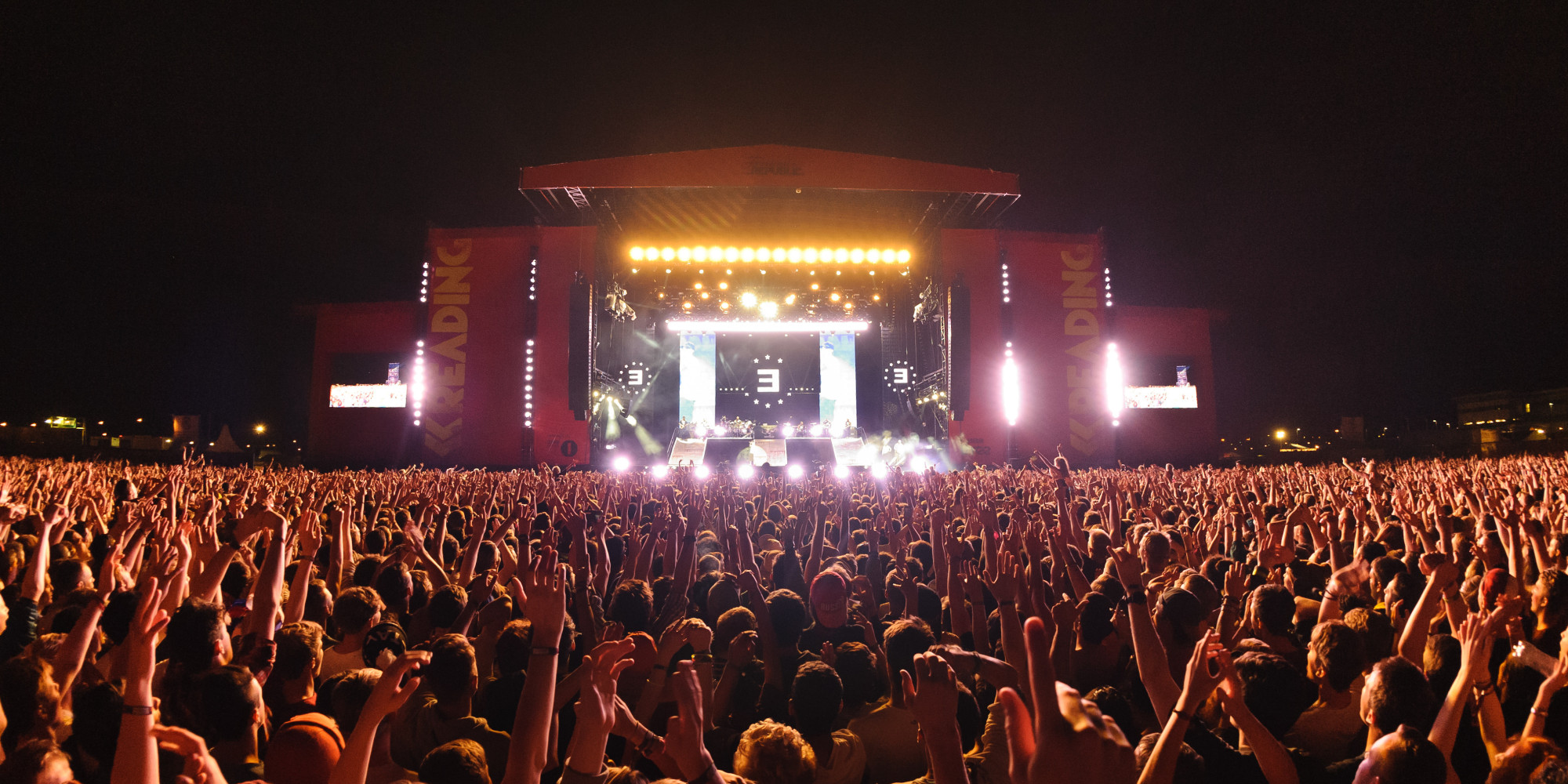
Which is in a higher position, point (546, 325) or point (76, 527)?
point (546, 325)

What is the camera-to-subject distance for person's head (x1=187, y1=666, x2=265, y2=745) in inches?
83.9

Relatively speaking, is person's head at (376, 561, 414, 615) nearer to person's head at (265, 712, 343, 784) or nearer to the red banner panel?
person's head at (265, 712, 343, 784)

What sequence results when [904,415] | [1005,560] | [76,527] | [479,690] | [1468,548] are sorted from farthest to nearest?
1. [904,415]
2. [76,527]
3. [1468,548]
4. [479,690]
5. [1005,560]

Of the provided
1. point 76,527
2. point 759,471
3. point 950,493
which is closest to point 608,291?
point 759,471

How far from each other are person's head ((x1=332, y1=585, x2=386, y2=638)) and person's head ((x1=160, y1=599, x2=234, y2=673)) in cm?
65

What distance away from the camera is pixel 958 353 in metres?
19.4

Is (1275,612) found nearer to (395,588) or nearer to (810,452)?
(395,588)

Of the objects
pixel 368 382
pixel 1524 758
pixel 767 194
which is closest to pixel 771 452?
pixel 767 194

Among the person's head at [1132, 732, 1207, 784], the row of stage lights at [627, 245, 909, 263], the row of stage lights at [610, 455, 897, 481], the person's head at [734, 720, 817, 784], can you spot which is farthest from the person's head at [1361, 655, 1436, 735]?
the row of stage lights at [627, 245, 909, 263]

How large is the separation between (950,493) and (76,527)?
26.5ft

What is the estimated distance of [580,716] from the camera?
5.94 feet

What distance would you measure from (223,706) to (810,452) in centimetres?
2079

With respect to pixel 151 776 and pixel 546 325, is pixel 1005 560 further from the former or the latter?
pixel 546 325

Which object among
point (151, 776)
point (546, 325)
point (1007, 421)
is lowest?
point (151, 776)
